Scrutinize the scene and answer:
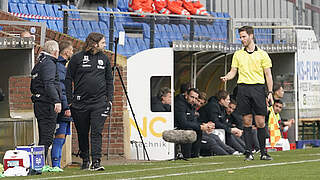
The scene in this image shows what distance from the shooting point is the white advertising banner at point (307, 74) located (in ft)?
55.2

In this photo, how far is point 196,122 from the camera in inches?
524

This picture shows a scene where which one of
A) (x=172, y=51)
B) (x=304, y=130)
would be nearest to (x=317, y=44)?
(x=304, y=130)

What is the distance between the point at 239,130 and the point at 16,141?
592cm

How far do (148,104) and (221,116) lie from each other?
134 centimetres

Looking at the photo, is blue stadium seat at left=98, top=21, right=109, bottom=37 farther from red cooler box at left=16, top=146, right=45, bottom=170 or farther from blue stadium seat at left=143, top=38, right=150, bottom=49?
red cooler box at left=16, top=146, right=45, bottom=170

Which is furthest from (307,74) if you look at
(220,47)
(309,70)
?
(220,47)

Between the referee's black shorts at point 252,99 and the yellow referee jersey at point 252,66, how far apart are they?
2.9 inches

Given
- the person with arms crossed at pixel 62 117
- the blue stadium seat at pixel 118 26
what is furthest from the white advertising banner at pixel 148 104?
the person with arms crossed at pixel 62 117

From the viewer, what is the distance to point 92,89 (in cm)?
884

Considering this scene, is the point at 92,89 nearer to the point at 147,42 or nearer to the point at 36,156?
the point at 36,156

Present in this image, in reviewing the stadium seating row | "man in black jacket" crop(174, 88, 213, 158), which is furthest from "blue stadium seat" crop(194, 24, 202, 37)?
"man in black jacket" crop(174, 88, 213, 158)

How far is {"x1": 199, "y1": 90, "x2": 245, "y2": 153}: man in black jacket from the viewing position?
14375mm

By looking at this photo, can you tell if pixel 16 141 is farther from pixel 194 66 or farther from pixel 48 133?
pixel 194 66

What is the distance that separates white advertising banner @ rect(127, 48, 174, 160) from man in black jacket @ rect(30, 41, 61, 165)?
493 cm
